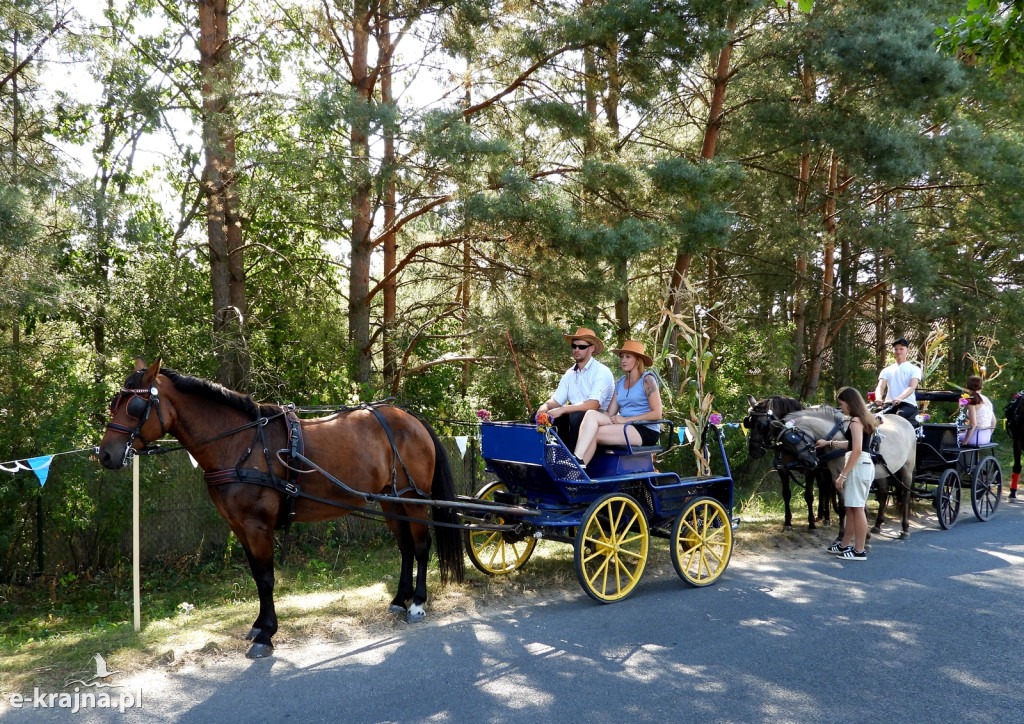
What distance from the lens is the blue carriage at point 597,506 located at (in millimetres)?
5770

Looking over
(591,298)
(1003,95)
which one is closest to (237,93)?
(591,298)

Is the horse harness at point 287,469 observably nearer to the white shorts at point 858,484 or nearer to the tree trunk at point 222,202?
the tree trunk at point 222,202

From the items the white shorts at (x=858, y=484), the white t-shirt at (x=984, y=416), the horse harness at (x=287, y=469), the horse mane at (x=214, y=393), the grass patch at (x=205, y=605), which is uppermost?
the horse mane at (x=214, y=393)

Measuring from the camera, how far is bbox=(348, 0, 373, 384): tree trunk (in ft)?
28.7

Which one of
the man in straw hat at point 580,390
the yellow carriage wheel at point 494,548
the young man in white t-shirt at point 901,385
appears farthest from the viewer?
the young man in white t-shirt at point 901,385

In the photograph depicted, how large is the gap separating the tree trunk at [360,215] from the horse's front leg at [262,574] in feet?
15.7

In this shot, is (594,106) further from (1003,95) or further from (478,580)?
(478,580)

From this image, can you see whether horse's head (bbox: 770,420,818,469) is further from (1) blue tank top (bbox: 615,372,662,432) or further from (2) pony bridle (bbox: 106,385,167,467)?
(2) pony bridle (bbox: 106,385,167,467)

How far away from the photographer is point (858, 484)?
23.6ft

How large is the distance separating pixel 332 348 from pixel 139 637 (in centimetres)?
530

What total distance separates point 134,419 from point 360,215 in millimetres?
5375

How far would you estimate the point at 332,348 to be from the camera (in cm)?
998

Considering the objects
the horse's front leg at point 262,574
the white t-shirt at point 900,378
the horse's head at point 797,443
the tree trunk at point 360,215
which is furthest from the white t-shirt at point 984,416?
the horse's front leg at point 262,574

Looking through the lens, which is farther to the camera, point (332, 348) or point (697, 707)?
point (332, 348)
